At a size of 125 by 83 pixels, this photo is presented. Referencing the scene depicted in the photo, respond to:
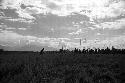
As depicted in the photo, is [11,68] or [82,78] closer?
[82,78]

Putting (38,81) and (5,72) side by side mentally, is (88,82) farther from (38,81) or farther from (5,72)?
(5,72)

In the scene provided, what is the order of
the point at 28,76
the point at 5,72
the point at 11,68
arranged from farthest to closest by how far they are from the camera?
1. the point at 11,68
2. the point at 5,72
3. the point at 28,76

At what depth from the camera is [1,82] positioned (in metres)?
10.5

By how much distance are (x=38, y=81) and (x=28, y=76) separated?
3.77ft

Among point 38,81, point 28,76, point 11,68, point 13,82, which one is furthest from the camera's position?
point 11,68

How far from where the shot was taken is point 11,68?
1545 centimetres

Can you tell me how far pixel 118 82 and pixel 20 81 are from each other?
254 inches

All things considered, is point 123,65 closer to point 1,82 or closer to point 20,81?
point 20,81

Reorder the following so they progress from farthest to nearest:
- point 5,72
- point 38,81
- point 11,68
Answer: point 11,68 → point 5,72 → point 38,81

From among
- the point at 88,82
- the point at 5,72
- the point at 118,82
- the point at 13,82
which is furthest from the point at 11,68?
the point at 118,82

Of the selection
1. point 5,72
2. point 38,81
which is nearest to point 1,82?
point 38,81

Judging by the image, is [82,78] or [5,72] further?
[5,72]

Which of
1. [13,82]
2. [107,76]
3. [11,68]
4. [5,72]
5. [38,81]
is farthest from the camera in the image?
[11,68]

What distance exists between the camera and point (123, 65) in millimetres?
14289
